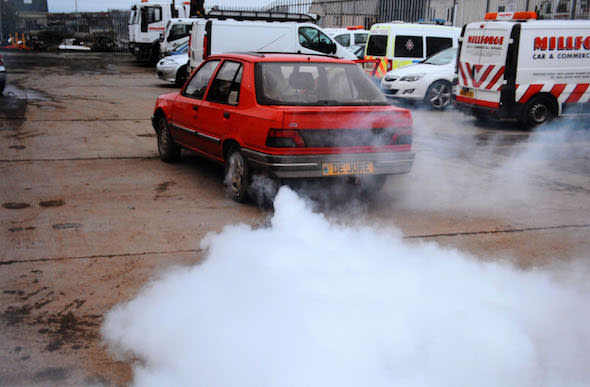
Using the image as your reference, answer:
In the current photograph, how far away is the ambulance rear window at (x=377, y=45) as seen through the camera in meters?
14.8

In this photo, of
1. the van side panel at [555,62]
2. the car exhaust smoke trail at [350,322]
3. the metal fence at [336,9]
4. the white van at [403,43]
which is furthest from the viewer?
the metal fence at [336,9]

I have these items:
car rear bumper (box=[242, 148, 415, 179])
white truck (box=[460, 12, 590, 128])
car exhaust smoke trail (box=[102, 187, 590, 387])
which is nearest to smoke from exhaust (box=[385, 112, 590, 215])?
white truck (box=[460, 12, 590, 128])

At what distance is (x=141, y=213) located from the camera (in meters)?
5.36

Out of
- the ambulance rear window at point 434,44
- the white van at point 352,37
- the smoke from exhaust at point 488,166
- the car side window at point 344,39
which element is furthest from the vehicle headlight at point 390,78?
the car side window at point 344,39

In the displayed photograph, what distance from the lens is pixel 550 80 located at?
34.4 ft

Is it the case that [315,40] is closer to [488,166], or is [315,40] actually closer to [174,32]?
[488,166]

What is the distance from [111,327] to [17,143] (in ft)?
20.6

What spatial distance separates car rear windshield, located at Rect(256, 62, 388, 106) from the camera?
17.7 feet

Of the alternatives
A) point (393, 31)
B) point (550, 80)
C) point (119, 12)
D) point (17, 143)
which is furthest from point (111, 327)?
point (119, 12)

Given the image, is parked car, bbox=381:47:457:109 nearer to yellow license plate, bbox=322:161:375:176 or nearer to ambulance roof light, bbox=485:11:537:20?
ambulance roof light, bbox=485:11:537:20

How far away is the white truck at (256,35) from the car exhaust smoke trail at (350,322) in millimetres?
9628

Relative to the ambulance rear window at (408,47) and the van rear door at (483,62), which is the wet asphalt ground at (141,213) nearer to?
the van rear door at (483,62)

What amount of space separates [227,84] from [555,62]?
6.96m

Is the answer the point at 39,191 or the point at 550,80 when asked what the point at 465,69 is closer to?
the point at 550,80
